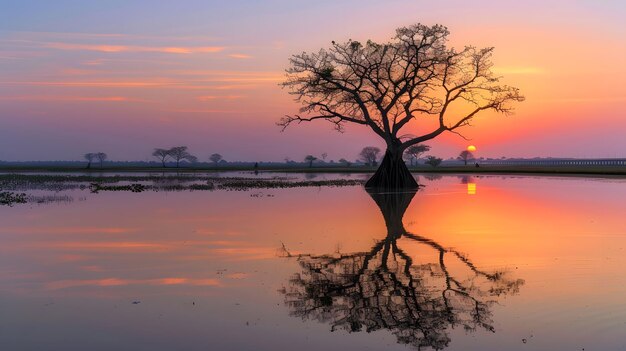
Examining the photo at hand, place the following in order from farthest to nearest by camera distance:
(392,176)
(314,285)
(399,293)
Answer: (392,176) < (314,285) < (399,293)

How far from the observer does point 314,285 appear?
10039mm

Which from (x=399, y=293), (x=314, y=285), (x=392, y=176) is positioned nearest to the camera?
(x=399, y=293)

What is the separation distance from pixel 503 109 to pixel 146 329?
46.3 metres

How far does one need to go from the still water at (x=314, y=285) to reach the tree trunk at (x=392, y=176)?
88.8 feet

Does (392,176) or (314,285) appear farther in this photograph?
(392,176)

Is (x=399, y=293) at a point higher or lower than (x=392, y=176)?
lower

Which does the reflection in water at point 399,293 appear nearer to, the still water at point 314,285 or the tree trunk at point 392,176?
the still water at point 314,285

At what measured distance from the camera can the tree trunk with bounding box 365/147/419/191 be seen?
47719 mm

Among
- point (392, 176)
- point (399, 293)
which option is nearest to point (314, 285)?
point (399, 293)

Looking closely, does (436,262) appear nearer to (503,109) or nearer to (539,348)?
(539,348)

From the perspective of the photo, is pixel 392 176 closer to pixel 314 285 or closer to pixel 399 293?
pixel 314 285

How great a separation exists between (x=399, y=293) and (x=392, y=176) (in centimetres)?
3918

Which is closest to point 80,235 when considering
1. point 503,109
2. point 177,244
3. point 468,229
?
point 177,244

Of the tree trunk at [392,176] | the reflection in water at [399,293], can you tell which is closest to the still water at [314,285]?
the reflection in water at [399,293]
